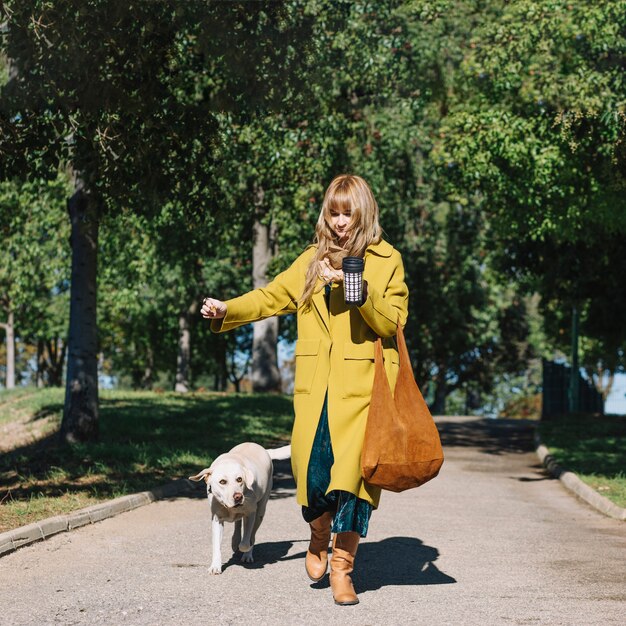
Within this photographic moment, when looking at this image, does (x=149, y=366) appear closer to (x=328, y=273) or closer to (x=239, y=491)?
(x=239, y=491)

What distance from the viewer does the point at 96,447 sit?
13734 mm

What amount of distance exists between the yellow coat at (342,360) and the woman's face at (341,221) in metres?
0.18

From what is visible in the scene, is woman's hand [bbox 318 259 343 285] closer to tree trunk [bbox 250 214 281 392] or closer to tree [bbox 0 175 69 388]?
tree [bbox 0 175 69 388]

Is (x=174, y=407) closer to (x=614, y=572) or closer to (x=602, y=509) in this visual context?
(x=602, y=509)

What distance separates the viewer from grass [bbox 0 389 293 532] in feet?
33.9

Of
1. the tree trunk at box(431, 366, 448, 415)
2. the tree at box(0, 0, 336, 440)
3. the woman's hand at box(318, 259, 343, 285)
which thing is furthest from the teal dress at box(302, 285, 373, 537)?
the tree trunk at box(431, 366, 448, 415)

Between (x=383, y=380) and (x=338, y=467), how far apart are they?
54 centimetres

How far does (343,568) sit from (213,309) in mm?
1613

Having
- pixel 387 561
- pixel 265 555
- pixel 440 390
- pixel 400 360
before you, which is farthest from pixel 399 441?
pixel 440 390

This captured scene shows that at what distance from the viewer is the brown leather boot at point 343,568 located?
5.68 m

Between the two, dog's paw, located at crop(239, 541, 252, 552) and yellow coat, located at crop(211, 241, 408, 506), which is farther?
dog's paw, located at crop(239, 541, 252, 552)

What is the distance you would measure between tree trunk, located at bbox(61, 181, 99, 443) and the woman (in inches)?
351

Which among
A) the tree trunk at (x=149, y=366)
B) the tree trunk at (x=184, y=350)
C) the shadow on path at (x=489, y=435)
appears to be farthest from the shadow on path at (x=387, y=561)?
the tree trunk at (x=149, y=366)

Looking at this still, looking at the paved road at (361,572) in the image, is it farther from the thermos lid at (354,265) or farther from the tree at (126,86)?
the tree at (126,86)
